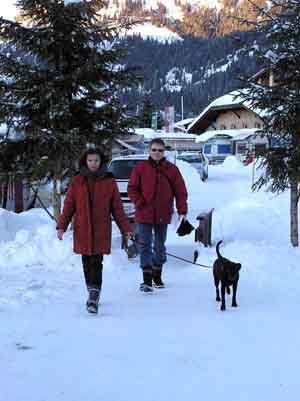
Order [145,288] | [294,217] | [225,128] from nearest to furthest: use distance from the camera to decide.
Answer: [145,288] < [294,217] < [225,128]

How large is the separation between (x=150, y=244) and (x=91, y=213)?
130 centimetres

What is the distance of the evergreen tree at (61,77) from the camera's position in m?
9.15

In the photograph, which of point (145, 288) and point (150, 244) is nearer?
point (145, 288)

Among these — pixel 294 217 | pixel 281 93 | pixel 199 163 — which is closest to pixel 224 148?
pixel 199 163

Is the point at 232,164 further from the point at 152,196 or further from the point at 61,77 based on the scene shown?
the point at 152,196

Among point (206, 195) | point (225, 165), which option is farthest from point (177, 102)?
point (206, 195)

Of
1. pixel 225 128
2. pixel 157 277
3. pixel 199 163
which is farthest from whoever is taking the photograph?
pixel 225 128

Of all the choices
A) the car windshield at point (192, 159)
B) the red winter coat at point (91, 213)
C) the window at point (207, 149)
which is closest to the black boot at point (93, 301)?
the red winter coat at point (91, 213)

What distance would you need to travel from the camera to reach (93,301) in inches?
211

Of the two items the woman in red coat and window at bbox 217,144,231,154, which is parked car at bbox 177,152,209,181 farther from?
the woman in red coat

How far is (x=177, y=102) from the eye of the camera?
154 metres

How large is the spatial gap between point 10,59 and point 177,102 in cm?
14725

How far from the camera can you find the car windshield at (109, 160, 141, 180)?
1316 cm

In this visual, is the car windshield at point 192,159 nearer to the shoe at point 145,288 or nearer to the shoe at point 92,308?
the shoe at point 145,288
